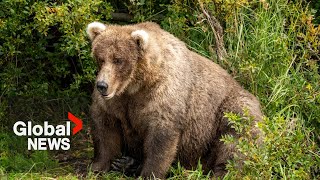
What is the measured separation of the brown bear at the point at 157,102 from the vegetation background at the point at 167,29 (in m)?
0.26

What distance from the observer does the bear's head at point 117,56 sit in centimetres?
656

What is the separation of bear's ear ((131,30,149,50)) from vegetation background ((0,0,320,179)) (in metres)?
1.01

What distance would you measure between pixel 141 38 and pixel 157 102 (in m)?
0.66

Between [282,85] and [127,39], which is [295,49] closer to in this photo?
[282,85]

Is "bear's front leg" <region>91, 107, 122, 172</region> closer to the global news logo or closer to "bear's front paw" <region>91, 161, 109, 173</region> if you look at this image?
"bear's front paw" <region>91, 161, 109, 173</region>

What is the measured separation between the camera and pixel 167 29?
839 centimetres

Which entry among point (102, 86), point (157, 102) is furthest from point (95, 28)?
point (157, 102)

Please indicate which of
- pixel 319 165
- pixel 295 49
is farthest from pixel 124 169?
pixel 295 49

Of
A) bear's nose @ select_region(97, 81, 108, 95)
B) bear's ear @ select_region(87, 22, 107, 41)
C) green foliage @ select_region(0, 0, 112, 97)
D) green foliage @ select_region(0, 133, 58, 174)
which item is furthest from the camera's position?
green foliage @ select_region(0, 0, 112, 97)

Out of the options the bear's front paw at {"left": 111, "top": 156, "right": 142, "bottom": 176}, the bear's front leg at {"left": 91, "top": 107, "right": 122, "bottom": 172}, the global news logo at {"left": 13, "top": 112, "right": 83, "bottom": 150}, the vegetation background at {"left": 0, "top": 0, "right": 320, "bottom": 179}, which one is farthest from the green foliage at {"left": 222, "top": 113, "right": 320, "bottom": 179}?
the global news logo at {"left": 13, "top": 112, "right": 83, "bottom": 150}

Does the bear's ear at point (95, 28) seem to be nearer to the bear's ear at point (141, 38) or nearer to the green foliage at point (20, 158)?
the bear's ear at point (141, 38)

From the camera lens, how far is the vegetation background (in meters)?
7.45

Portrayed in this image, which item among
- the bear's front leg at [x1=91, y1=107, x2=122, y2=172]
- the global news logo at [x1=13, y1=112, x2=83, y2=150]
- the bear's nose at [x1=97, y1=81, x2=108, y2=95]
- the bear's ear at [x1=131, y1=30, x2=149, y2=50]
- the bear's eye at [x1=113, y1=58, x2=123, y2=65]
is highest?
the bear's ear at [x1=131, y1=30, x2=149, y2=50]

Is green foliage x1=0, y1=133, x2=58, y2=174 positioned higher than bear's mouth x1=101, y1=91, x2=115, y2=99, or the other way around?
bear's mouth x1=101, y1=91, x2=115, y2=99
